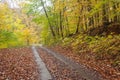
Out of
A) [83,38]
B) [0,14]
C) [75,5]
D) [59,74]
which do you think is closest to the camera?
[59,74]

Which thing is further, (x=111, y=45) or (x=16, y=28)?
(x=16, y=28)

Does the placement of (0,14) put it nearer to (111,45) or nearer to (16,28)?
(16,28)

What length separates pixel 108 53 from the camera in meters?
17.2

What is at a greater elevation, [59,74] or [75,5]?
[75,5]

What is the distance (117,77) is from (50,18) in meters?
34.4

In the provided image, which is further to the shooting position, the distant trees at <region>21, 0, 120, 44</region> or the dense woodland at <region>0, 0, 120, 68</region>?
the distant trees at <region>21, 0, 120, 44</region>

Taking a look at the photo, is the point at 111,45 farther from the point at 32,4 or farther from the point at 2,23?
the point at 2,23

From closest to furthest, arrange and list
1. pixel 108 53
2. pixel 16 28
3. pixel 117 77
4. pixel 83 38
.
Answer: pixel 117 77 < pixel 108 53 < pixel 83 38 < pixel 16 28

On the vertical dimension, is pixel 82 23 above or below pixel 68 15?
below

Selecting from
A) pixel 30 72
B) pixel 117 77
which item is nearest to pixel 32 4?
pixel 30 72

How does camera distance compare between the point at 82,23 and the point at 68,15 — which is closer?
the point at 68,15

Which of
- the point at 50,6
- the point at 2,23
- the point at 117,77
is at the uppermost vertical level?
the point at 50,6

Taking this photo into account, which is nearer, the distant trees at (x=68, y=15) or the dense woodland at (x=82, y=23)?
the dense woodland at (x=82, y=23)

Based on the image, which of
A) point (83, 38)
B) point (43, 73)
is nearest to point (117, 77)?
point (43, 73)
